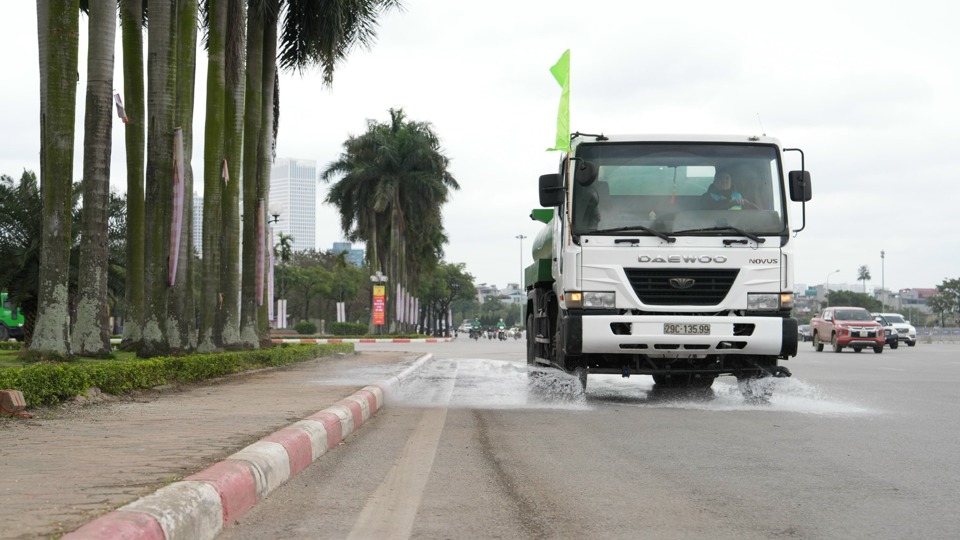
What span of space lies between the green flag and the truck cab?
14.6 inches

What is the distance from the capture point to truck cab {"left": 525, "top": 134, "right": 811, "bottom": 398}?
11727 millimetres

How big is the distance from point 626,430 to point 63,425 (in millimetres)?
5063

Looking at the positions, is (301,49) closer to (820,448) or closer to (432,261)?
(820,448)

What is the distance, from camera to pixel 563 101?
13.5 meters

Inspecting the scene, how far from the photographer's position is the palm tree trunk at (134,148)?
58.5ft

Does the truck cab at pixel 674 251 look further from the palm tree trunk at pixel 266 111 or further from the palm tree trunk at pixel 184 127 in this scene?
the palm tree trunk at pixel 266 111

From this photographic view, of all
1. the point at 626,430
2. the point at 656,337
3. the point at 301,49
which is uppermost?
the point at 301,49

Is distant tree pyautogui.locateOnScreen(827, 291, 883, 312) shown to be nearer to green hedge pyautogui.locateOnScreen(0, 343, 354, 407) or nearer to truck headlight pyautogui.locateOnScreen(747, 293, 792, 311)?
green hedge pyautogui.locateOnScreen(0, 343, 354, 407)

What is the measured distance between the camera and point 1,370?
9.73 metres

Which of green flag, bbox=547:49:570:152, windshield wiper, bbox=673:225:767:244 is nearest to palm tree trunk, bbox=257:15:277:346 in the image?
green flag, bbox=547:49:570:152

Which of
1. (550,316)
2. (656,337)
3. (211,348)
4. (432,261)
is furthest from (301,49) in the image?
(432,261)

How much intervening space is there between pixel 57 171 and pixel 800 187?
9.30 m

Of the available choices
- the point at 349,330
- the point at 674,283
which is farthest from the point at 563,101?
the point at 349,330

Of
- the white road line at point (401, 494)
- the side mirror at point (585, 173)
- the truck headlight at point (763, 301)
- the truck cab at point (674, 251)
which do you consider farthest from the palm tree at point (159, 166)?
the truck headlight at point (763, 301)
